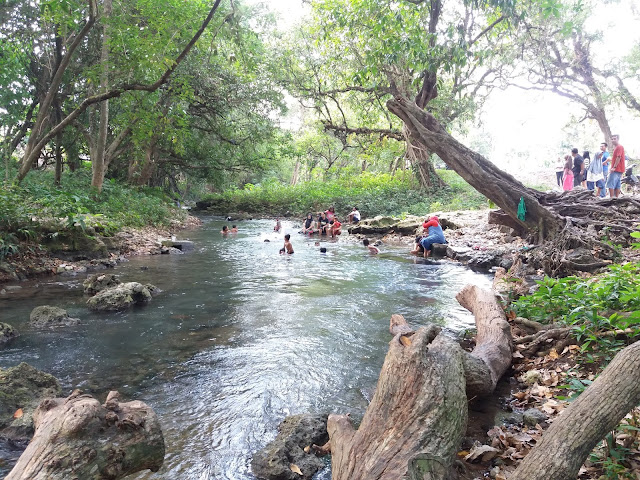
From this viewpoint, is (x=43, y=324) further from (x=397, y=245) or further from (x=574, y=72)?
(x=574, y=72)

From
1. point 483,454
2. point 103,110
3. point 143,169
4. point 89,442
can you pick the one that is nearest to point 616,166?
point 483,454

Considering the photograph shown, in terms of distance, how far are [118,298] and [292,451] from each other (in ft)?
17.0

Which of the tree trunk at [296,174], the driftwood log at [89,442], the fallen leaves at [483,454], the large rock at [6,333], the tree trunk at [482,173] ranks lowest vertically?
the fallen leaves at [483,454]

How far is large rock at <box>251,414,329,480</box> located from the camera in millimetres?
3151

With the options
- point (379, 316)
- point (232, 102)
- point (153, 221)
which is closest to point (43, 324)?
point (379, 316)

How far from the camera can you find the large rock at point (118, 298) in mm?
7176

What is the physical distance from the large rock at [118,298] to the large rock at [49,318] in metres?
0.65

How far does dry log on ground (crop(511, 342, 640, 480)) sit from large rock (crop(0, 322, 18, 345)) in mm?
6337

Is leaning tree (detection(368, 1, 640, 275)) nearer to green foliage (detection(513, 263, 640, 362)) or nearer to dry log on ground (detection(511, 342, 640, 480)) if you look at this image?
green foliage (detection(513, 263, 640, 362))

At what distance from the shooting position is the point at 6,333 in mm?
5707

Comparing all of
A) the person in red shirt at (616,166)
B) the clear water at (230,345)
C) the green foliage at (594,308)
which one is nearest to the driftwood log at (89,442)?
the clear water at (230,345)

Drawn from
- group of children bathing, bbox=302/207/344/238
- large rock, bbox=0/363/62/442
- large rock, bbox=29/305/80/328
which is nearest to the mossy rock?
large rock, bbox=29/305/80/328

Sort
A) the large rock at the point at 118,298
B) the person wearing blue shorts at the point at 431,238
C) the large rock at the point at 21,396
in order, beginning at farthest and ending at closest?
the person wearing blue shorts at the point at 431,238, the large rock at the point at 118,298, the large rock at the point at 21,396

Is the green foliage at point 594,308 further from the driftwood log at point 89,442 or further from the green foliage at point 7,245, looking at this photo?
the green foliage at point 7,245
